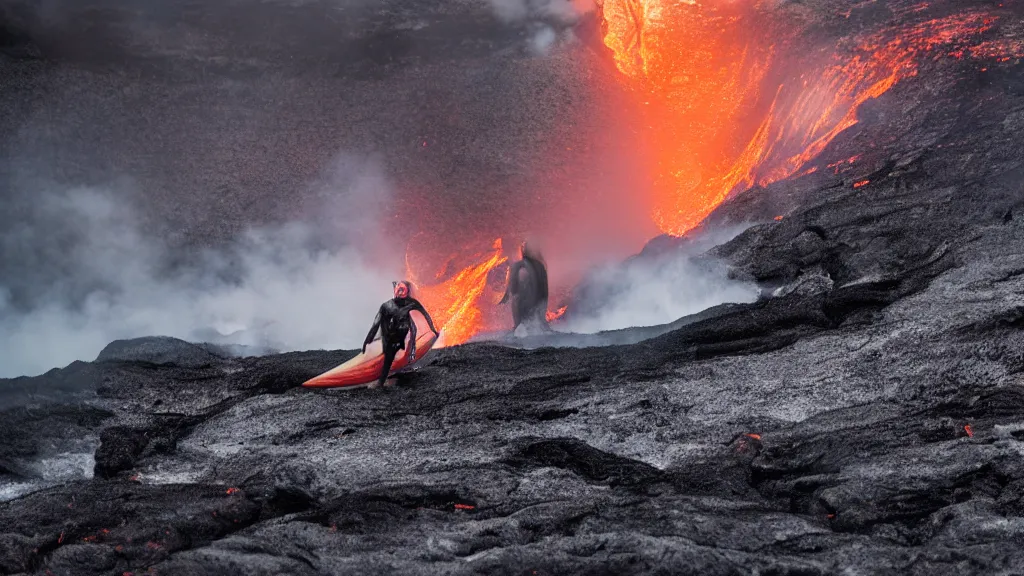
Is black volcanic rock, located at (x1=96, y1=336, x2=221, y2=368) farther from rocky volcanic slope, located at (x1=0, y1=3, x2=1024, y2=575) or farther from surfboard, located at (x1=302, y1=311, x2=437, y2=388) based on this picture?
surfboard, located at (x1=302, y1=311, x2=437, y2=388)

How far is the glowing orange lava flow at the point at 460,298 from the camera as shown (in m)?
19.8

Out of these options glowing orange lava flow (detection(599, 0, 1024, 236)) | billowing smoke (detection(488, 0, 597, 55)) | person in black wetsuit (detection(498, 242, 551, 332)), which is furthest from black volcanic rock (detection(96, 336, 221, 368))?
billowing smoke (detection(488, 0, 597, 55))

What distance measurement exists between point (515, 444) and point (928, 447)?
4345mm

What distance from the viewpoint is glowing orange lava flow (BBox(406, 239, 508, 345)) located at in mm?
19811

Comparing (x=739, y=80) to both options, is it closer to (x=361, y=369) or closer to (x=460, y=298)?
(x=460, y=298)

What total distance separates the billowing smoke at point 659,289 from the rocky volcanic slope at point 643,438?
0.65 meters

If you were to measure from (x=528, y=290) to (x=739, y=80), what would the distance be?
425 inches

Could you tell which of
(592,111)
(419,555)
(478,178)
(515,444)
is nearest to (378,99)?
(478,178)

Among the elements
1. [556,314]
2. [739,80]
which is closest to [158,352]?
[556,314]

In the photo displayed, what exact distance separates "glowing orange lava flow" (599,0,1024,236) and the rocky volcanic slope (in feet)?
13.4

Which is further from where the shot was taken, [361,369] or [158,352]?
[158,352]

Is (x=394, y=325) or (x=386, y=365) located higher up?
(x=394, y=325)

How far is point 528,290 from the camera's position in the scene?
17234mm

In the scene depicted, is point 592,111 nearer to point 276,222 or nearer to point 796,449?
point 276,222
